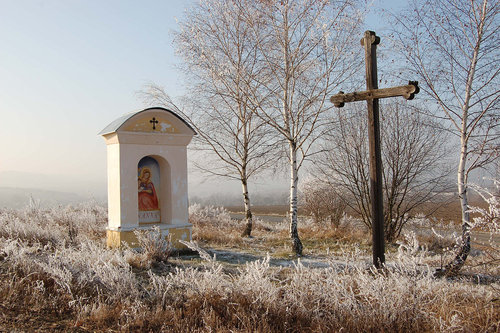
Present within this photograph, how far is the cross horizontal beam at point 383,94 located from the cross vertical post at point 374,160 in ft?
0.33

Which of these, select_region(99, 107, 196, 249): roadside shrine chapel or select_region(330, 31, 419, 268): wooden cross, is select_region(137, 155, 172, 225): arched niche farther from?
select_region(330, 31, 419, 268): wooden cross

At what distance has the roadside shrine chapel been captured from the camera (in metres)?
8.52

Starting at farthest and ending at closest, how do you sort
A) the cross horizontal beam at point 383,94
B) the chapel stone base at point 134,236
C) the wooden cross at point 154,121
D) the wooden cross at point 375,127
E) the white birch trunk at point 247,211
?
the white birch trunk at point 247,211
the wooden cross at point 154,121
the chapel stone base at point 134,236
the wooden cross at point 375,127
the cross horizontal beam at point 383,94

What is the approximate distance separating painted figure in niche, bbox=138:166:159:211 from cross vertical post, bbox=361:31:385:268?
522cm

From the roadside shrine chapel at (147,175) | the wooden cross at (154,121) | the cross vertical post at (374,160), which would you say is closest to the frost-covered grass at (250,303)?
the cross vertical post at (374,160)

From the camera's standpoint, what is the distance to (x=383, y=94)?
6312 millimetres

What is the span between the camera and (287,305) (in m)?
4.26

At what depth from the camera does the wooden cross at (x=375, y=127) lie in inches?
245

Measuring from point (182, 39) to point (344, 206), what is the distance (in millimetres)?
8982

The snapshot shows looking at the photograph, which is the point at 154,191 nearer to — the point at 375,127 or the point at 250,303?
the point at 375,127

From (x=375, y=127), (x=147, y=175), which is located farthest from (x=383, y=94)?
(x=147, y=175)

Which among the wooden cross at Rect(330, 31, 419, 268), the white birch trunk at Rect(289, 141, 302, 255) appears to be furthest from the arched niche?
the wooden cross at Rect(330, 31, 419, 268)

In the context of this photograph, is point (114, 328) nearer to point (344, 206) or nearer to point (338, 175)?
point (338, 175)

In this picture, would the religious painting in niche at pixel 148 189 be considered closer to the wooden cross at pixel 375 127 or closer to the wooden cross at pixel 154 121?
the wooden cross at pixel 154 121
